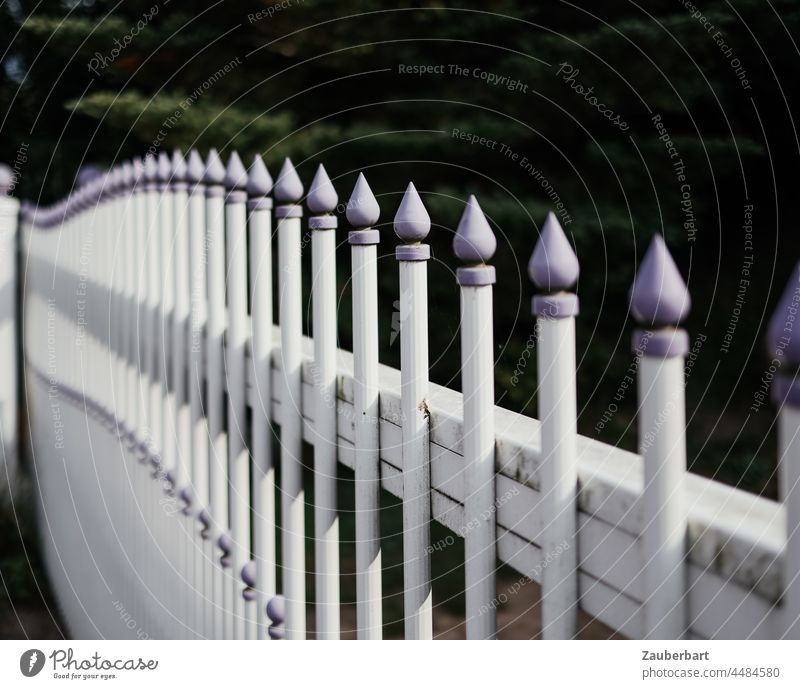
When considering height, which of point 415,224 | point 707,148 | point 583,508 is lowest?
point 583,508

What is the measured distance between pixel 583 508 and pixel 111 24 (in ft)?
18.6

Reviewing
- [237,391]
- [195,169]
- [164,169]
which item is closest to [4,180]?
[164,169]

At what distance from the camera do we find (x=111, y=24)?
234 inches

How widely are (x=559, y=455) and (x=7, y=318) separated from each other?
177 inches

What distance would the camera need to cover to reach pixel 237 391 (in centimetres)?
234

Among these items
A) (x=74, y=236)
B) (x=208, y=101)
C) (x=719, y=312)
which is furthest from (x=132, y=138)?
(x=719, y=312)

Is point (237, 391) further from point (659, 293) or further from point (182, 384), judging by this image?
point (659, 293)

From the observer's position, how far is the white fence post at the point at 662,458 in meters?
0.97

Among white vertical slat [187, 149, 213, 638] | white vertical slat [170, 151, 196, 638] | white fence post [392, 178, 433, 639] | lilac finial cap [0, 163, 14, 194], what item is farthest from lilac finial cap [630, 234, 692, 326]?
lilac finial cap [0, 163, 14, 194]

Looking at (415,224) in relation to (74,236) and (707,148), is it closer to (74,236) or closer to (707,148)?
(74,236)

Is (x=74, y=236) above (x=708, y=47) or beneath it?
beneath

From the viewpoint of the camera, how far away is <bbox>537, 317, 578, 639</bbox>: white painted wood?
115cm

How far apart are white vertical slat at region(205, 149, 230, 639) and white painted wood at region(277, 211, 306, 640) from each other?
0.44 meters
